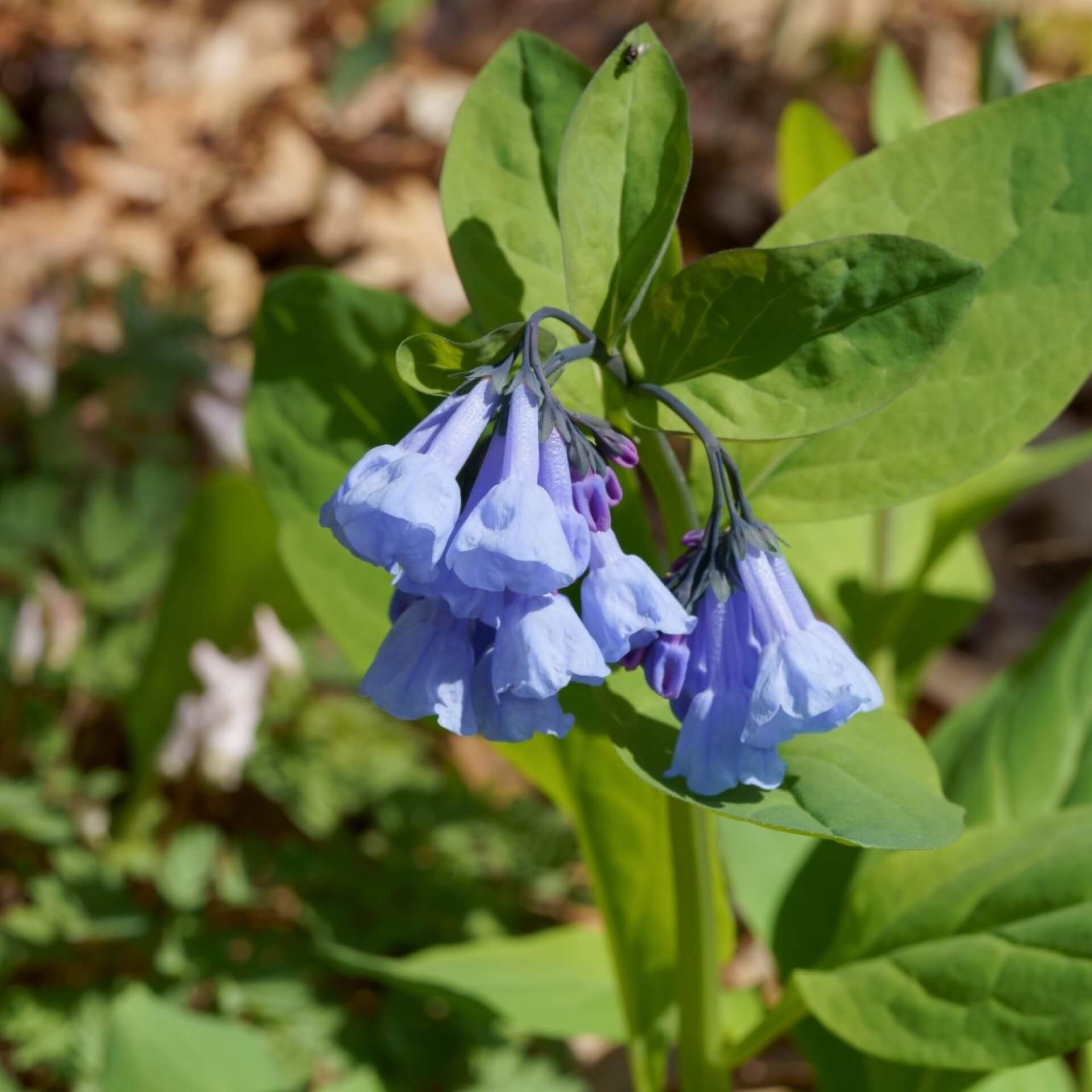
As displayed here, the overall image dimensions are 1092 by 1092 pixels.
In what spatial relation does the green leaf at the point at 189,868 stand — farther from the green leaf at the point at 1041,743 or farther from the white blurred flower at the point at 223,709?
the green leaf at the point at 1041,743

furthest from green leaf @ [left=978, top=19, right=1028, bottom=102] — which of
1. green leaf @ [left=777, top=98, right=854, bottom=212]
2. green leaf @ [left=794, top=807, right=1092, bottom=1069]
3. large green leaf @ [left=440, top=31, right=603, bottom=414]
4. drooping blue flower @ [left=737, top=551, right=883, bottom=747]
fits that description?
drooping blue flower @ [left=737, top=551, right=883, bottom=747]

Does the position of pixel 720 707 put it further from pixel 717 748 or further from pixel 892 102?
pixel 892 102

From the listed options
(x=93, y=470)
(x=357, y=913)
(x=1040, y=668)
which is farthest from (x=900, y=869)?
(x=93, y=470)

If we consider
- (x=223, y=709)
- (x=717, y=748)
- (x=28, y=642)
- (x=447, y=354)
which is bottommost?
(x=717, y=748)

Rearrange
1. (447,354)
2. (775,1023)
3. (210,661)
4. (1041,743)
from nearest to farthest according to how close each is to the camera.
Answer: (447,354) < (775,1023) < (1041,743) < (210,661)

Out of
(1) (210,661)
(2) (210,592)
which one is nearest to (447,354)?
(2) (210,592)

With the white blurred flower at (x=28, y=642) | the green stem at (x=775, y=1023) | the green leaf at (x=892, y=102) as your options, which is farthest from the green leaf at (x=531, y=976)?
the green leaf at (x=892, y=102)
